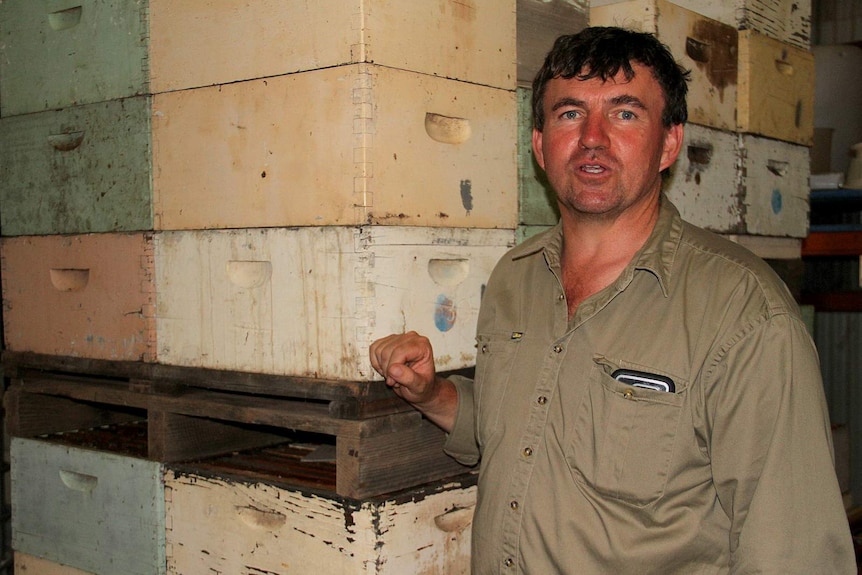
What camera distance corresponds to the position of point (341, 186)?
2.03m

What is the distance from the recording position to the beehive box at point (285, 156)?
2.03m

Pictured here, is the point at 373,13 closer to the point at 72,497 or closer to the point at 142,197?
the point at 142,197

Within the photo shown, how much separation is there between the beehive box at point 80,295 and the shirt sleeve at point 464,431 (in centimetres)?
88

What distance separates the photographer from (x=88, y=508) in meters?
2.64

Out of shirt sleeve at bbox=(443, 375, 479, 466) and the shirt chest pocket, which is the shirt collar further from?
shirt sleeve at bbox=(443, 375, 479, 466)

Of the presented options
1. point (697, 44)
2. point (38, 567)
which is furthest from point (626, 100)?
point (38, 567)

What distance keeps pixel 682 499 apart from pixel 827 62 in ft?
12.1

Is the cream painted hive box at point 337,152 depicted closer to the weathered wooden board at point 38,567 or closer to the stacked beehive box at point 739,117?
the stacked beehive box at point 739,117

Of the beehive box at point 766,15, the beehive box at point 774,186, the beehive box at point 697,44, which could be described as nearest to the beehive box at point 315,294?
the beehive box at point 697,44

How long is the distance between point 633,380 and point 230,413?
1.10m

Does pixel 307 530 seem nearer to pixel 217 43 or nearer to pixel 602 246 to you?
pixel 602 246

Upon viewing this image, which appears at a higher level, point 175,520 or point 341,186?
point 341,186

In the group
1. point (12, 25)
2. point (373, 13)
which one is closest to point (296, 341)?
point (373, 13)

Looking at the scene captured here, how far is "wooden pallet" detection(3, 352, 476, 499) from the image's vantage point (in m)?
2.09
